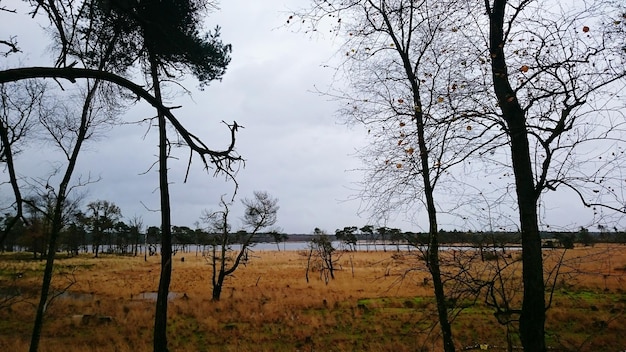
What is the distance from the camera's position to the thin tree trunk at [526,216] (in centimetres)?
307

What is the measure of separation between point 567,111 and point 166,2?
4.97 meters

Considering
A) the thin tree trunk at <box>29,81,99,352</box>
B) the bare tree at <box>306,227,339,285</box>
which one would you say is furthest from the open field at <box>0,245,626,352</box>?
the bare tree at <box>306,227,339,285</box>

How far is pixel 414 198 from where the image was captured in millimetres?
5207

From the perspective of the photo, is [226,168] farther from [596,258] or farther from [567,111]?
[596,258]

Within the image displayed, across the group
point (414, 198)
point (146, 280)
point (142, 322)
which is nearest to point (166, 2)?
point (414, 198)

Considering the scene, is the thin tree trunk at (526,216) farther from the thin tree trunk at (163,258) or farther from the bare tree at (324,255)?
the bare tree at (324,255)

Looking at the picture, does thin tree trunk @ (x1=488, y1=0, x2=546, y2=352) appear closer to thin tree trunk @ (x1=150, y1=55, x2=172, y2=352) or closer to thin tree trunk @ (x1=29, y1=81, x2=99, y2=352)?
thin tree trunk @ (x1=150, y1=55, x2=172, y2=352)

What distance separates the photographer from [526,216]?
10.4ft

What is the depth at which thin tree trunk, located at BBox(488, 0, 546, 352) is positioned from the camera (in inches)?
121

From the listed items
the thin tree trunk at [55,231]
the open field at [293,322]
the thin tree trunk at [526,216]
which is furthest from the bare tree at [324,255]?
the thin tree trunk at [526,216]

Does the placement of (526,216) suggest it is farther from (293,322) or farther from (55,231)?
(293,322)

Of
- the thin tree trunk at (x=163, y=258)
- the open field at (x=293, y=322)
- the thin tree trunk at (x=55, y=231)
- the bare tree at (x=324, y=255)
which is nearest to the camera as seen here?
the thin tree trunk at (x=163, y=258)

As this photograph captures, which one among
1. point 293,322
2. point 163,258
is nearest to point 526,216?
point 163,258

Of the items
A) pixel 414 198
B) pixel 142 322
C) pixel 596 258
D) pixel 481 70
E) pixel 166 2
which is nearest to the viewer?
pixel 596 258
